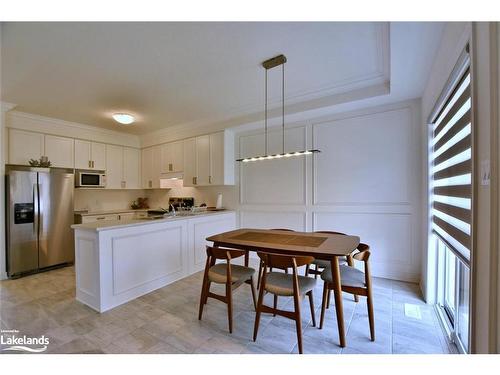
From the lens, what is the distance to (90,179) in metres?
4.54

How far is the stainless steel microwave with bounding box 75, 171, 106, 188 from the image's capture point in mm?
4406

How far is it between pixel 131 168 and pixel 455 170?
561 centimetres

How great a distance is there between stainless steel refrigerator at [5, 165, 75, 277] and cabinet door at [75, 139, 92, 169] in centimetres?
52

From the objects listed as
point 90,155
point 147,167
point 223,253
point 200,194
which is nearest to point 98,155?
point 90,155

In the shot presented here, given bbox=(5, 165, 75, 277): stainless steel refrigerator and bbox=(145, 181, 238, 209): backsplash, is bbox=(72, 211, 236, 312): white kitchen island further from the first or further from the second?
bbox=(5, 165, 75, 277): stainless steel refrigerator

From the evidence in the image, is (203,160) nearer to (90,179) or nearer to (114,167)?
(114,167)

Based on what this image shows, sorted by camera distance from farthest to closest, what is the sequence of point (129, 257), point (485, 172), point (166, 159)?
point (166, 159), point (129, 257), point (485, 172)

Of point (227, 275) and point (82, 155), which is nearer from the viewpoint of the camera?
point (227, 275)

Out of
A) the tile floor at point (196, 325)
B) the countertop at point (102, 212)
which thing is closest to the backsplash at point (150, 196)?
the countertop at point (102, 212)

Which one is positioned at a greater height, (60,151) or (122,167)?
(60,151)

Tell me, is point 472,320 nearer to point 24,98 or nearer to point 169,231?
point 169,231

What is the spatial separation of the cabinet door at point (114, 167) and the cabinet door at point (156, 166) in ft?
2.29

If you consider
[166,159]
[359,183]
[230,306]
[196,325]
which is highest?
[166,159]

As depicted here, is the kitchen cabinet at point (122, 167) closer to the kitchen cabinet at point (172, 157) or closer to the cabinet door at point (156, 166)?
the cabinet door at point (156, 166)
